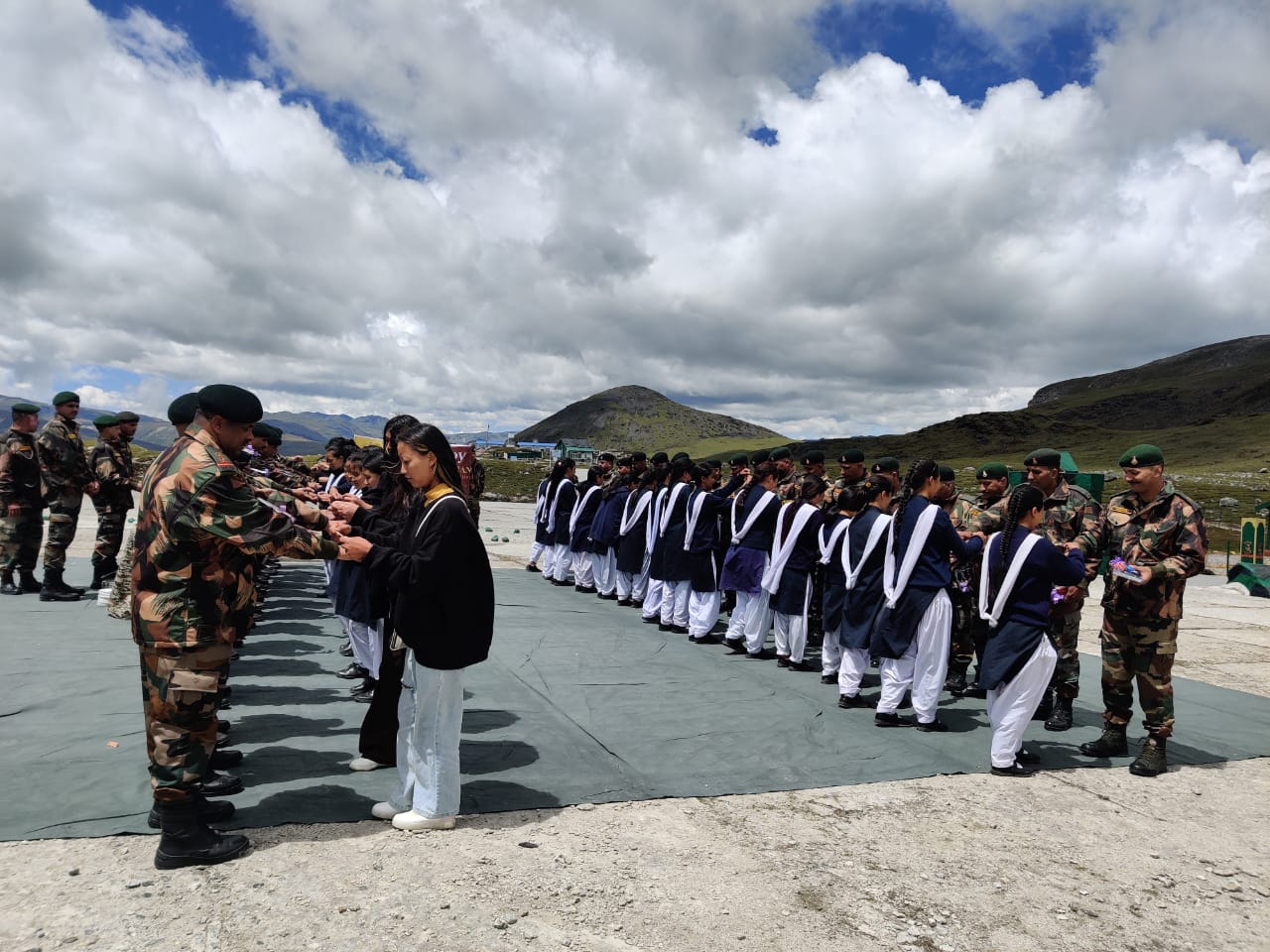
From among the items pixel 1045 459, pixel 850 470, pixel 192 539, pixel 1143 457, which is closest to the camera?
pixel 192 539

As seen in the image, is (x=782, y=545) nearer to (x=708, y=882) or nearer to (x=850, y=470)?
(x=850, y=470)

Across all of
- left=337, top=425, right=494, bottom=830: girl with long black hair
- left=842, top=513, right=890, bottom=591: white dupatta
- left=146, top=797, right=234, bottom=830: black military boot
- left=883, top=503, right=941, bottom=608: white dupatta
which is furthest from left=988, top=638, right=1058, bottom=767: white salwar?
left=146, top=797, right=234, bottom=830: black military boot

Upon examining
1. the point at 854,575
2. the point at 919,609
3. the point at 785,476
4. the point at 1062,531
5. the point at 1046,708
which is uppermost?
the point at 785,476

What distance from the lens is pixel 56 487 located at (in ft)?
30.8

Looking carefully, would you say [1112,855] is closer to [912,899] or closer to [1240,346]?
[912,899]

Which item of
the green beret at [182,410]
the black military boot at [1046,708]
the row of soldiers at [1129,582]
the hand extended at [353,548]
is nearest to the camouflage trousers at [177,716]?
the hand extended at [353,548]

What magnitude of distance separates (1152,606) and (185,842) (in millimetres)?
5937

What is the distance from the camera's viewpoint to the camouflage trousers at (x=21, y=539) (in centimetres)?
923

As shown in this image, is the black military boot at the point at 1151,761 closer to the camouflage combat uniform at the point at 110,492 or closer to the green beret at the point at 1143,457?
the green beret at the point at 1143,457

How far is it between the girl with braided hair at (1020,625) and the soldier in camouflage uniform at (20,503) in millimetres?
10498

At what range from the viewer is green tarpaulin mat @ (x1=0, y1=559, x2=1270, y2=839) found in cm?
409

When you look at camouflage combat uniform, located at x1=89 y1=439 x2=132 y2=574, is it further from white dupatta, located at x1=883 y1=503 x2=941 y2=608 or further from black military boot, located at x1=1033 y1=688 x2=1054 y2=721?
black military boot, located at x1=1033 y1=688 x2=1054 y2=721

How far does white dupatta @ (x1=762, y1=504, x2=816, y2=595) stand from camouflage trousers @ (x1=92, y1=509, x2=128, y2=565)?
Result: 26.7ft

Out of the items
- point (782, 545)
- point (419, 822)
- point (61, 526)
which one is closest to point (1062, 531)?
point (782, 545)
